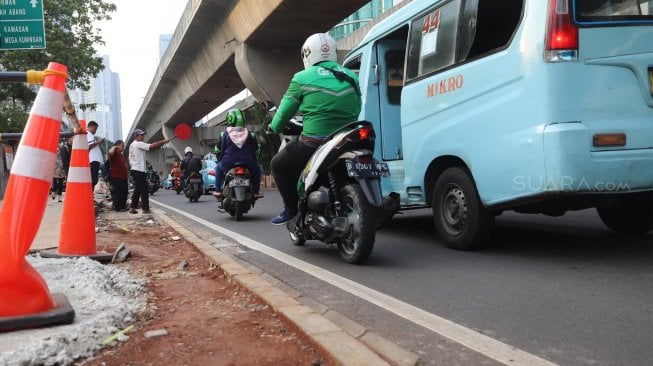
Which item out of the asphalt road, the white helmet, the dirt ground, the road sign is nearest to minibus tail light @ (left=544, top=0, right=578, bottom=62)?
the asphalt road

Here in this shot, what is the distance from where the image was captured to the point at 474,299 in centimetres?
329

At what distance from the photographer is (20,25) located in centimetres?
888

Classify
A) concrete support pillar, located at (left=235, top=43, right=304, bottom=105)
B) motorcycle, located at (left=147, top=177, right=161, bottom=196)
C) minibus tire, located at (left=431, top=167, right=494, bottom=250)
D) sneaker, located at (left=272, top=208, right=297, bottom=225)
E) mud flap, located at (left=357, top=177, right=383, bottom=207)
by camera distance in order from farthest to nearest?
motorcycle, located at (left=147, top=177, right=161, bottom=196)
concrete support pillar, located at (left=235, top=43, right=304, bottom=105)
sneaker, located at (left=272, top=208, right=297, bottom=225)
minibus tire, located at (left=431, top=167, right=494, bottom=250)
mud flap, located at (left=357, top=177, right=383, bottom=207)

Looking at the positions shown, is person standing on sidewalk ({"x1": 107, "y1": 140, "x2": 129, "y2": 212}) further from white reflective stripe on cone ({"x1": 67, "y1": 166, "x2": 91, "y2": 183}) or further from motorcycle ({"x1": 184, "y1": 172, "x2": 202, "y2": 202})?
white reflective stripe on cone ({"x1": 67, "y1": 166, "x2": 91, "y2": 183})

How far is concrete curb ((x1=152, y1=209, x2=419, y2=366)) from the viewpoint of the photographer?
2.20m

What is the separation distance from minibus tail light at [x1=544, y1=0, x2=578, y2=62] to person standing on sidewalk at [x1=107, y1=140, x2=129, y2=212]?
8254 mm

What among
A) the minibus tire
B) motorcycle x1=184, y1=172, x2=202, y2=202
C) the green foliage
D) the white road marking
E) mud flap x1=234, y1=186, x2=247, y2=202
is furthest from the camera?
the green foliage

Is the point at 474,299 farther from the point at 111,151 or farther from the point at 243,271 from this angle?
the point at 111,151

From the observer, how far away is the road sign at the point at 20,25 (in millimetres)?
8750

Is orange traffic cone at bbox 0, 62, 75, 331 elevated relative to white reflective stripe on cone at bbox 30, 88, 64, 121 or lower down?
lower down

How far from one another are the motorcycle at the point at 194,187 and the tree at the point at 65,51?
10.5 meters

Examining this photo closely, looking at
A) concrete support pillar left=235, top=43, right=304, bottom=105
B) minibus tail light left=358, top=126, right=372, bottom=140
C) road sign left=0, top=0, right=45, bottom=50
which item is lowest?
minibus tail light left=358, top=126, right=372, bottom=140

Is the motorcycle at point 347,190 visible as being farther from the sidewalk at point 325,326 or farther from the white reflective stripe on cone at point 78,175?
the white reflective stripe on cone at point 78,175

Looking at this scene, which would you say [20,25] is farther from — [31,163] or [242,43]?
[242,43]
